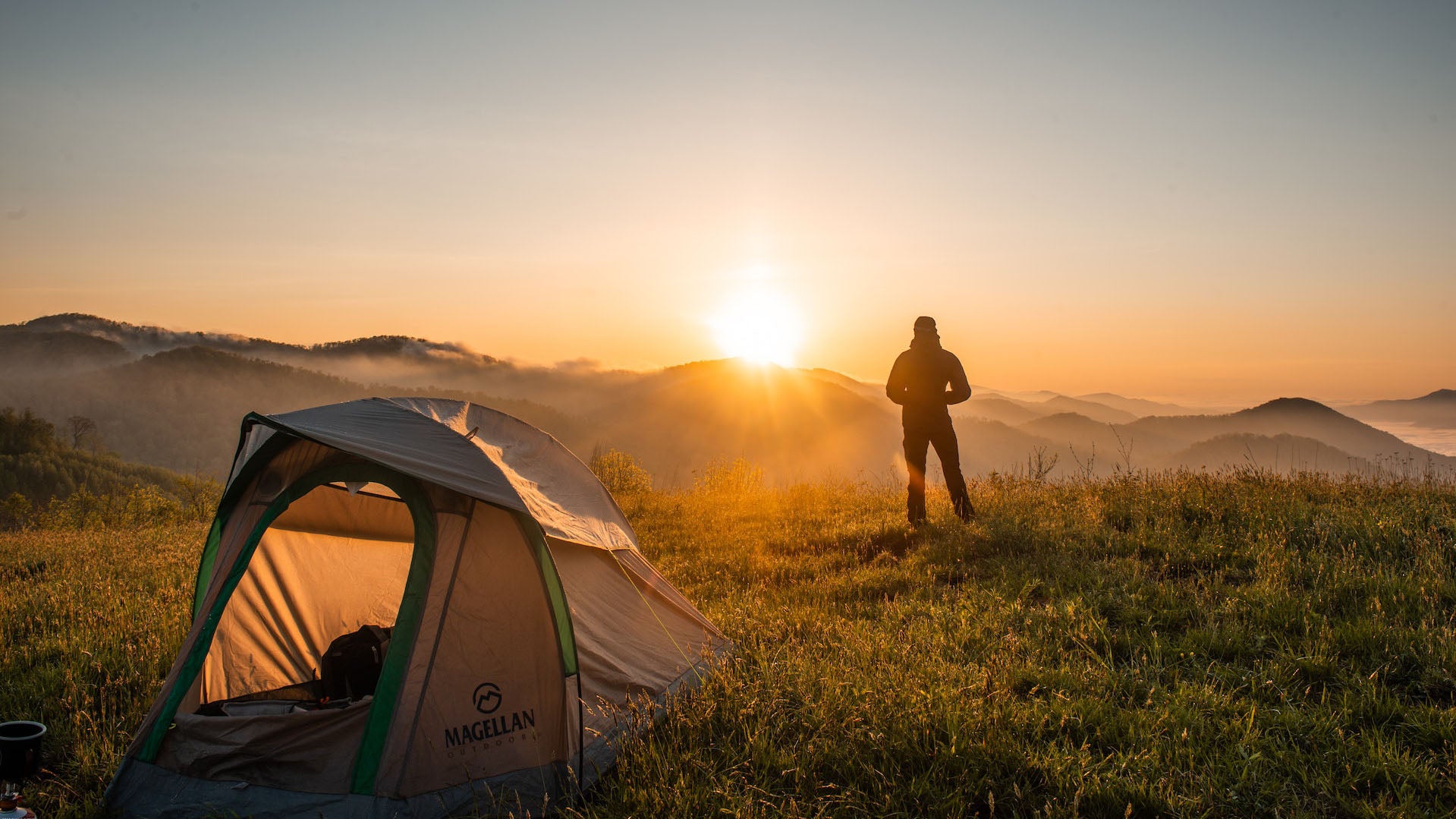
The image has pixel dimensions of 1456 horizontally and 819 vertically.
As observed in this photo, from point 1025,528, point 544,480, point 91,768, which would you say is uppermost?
point 544,480

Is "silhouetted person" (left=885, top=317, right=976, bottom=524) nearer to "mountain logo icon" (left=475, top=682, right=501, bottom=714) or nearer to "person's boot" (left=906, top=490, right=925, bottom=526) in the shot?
"person's boot" (left=906, top=490, right=925, bottom=526)

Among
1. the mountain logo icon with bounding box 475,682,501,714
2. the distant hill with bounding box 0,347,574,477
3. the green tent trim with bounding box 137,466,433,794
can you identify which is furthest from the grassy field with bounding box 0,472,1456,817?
the distant hill with bounding box 0,347,574,477

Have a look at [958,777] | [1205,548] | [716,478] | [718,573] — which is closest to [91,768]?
[958,777]

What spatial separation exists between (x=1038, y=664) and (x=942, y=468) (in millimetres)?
4814

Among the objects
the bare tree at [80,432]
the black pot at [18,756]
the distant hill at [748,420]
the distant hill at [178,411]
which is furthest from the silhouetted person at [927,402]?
the bare tree at [80,432]

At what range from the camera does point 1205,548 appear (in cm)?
752

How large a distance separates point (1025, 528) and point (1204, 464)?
13.6ft

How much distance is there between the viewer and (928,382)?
984 centimetres

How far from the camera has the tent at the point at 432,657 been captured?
4348mm

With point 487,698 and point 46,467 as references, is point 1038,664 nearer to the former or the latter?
point 487,698

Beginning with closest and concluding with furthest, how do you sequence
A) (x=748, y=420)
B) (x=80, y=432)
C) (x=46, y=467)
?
(x=46, y=467) → (x=80, y=432) → (x=748, y=420)

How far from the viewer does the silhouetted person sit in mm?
9867

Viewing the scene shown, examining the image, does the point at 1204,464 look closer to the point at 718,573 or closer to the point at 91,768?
the point at 718,573

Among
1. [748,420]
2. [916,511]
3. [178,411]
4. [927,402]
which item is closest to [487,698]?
[916,511]
